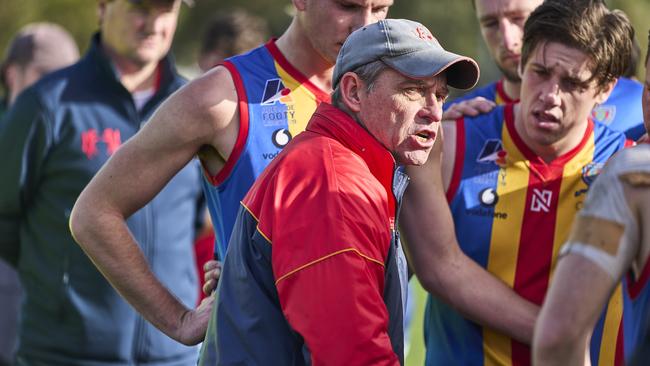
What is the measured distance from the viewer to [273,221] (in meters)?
3.14

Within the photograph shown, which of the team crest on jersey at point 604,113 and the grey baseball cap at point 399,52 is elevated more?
the grey baseball cap at point 399,52

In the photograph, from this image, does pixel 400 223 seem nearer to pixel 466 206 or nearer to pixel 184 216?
pixel 466 206

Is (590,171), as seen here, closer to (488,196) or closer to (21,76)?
(488,196)

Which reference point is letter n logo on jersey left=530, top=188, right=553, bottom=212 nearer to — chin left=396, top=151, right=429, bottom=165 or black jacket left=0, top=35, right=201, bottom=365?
chin left=396, top=151, right=429, bottom=165

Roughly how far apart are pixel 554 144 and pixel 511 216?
1.02ft

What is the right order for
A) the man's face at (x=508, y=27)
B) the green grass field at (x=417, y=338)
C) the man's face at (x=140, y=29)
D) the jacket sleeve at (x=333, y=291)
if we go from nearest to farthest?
the jacket sleeve at (x=333, y=291) < the man's face at (x=508, y=27) < the man's face at (x=140, y=29) < the green grass field at (x=417, y=338)

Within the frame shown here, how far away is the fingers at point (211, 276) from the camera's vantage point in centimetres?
388

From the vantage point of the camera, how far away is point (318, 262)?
3.03 metres

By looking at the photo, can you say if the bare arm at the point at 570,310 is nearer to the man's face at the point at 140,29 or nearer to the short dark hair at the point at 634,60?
the short dark hair at the point at 634,60

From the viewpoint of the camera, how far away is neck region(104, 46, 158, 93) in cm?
630

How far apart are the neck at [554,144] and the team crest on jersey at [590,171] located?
0.09 m

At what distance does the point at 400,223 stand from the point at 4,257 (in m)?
2.76

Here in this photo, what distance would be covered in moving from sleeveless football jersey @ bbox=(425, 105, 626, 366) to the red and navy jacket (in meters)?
0.96

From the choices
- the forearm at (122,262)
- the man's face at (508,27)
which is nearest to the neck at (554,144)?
the man's face at (508,27)
